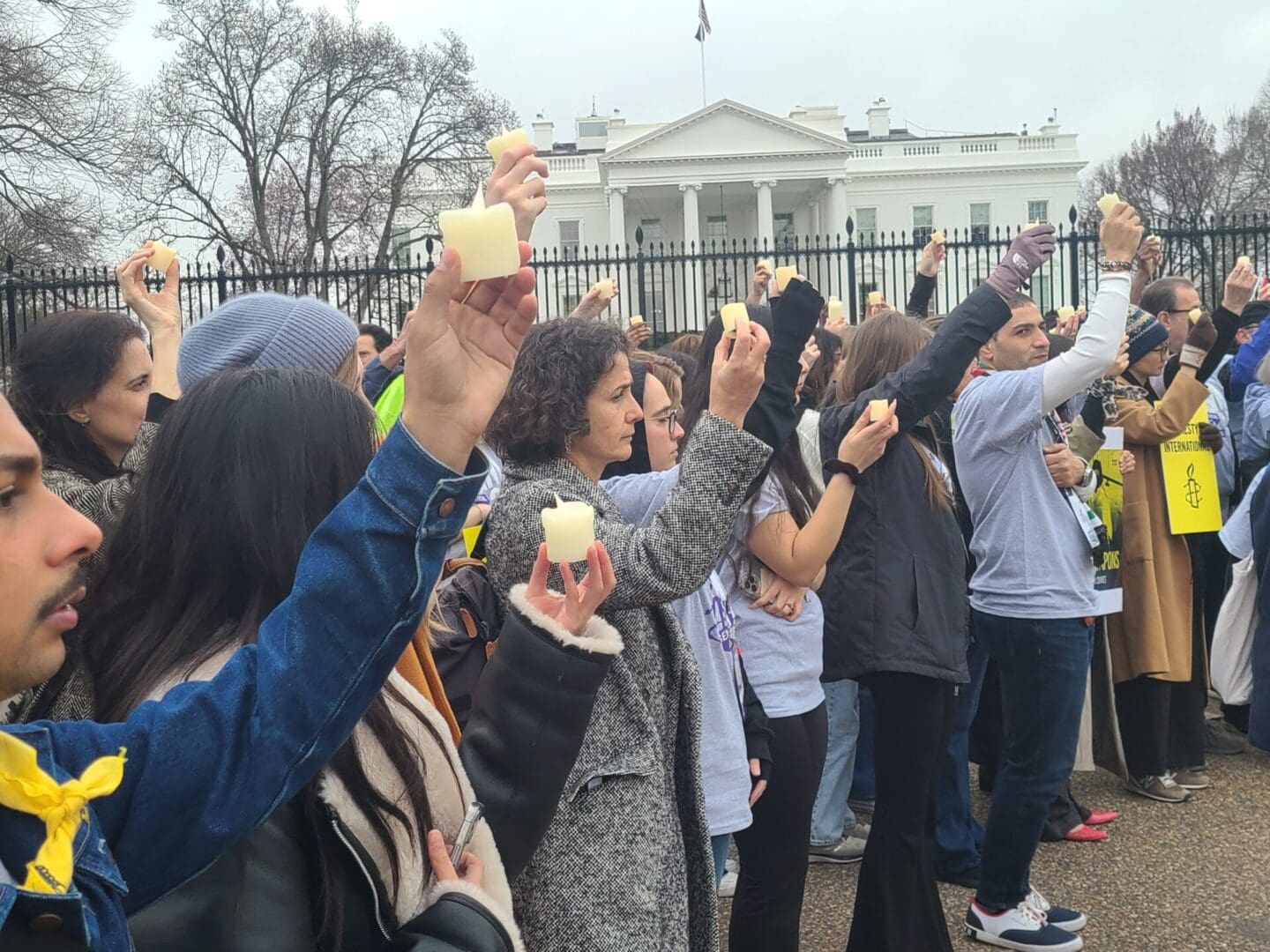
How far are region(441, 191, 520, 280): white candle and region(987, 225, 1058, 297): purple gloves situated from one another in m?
2.49

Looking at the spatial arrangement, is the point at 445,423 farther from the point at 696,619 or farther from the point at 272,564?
the point at 696,619

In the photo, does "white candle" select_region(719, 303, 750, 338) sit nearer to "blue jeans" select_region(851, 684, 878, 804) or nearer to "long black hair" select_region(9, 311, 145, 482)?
"long black hair" select_region(9, 311, 145, 482)

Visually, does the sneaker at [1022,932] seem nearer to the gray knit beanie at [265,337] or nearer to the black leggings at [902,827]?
the black leggings at [902,827]

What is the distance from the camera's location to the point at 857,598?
12.0 ft

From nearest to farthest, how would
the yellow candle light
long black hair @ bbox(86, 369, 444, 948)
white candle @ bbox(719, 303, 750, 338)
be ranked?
long black hair @ bbox(86, 369, 444, 948), white candle @ bbox(719, 303, 750, 338), the yellow candle light

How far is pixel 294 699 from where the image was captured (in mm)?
1168

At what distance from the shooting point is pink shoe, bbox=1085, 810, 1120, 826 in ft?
17.4

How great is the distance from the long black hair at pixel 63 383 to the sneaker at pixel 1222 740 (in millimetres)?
5669

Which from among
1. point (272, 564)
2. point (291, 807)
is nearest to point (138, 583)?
point (272, 564)

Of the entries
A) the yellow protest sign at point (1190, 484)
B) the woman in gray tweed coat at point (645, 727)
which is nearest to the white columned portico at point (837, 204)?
the yellow protest sign at point (1190, 484)

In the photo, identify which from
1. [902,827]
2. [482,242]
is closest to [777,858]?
[902,827]

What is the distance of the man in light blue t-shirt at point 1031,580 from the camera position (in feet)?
12.7

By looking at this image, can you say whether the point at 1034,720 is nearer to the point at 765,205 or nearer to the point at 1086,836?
the point at 1086,836

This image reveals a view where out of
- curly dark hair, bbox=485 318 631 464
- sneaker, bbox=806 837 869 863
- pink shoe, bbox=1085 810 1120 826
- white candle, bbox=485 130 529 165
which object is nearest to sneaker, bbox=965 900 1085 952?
sneaker, bbox=806 837 869 863
